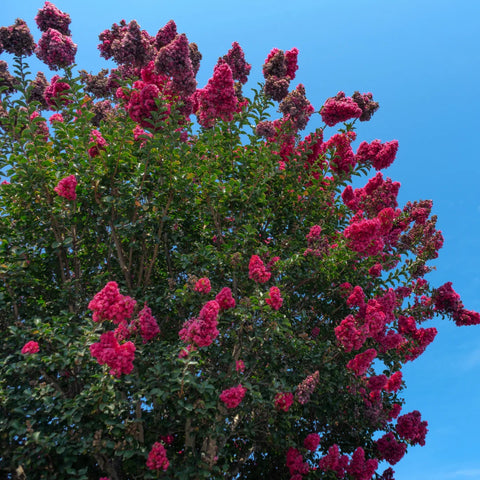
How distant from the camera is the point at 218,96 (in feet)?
19.4

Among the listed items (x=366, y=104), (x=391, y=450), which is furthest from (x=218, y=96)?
(x=391, y=450)

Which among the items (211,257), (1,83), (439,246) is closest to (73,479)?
(211,257)

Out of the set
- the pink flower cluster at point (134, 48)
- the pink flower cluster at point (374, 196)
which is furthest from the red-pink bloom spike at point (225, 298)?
the pink flower cluster at point (134, 48)

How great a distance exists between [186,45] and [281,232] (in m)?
3.16

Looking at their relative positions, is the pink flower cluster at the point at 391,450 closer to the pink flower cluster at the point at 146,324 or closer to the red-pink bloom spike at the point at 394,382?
the red-pink bloom spike at the point at 394,382

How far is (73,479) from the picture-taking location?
4.49 m

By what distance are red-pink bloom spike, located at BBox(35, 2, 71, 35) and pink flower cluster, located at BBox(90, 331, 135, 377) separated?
7.85m

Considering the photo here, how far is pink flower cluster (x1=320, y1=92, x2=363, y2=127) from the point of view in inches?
282

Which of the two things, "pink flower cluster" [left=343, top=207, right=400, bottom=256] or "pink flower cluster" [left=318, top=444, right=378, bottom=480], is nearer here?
"pink flower cluster" [left=343, top=207, right=400, bottom=256]

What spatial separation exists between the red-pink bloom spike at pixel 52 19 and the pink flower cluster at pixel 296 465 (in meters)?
9.24

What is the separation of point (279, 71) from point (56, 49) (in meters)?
4.19

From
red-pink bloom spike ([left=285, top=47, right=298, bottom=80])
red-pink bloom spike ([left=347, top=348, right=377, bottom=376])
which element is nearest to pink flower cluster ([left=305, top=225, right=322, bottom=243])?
red-pink bloom spike ([left=347, top=348, right=377, bottom=376])

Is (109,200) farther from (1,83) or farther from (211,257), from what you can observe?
→ (1,83)

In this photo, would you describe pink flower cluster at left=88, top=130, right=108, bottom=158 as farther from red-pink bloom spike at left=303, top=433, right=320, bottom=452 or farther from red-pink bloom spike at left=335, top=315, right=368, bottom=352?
red-pink bloom spike at left=303, top=433, right=320, bottom=452
